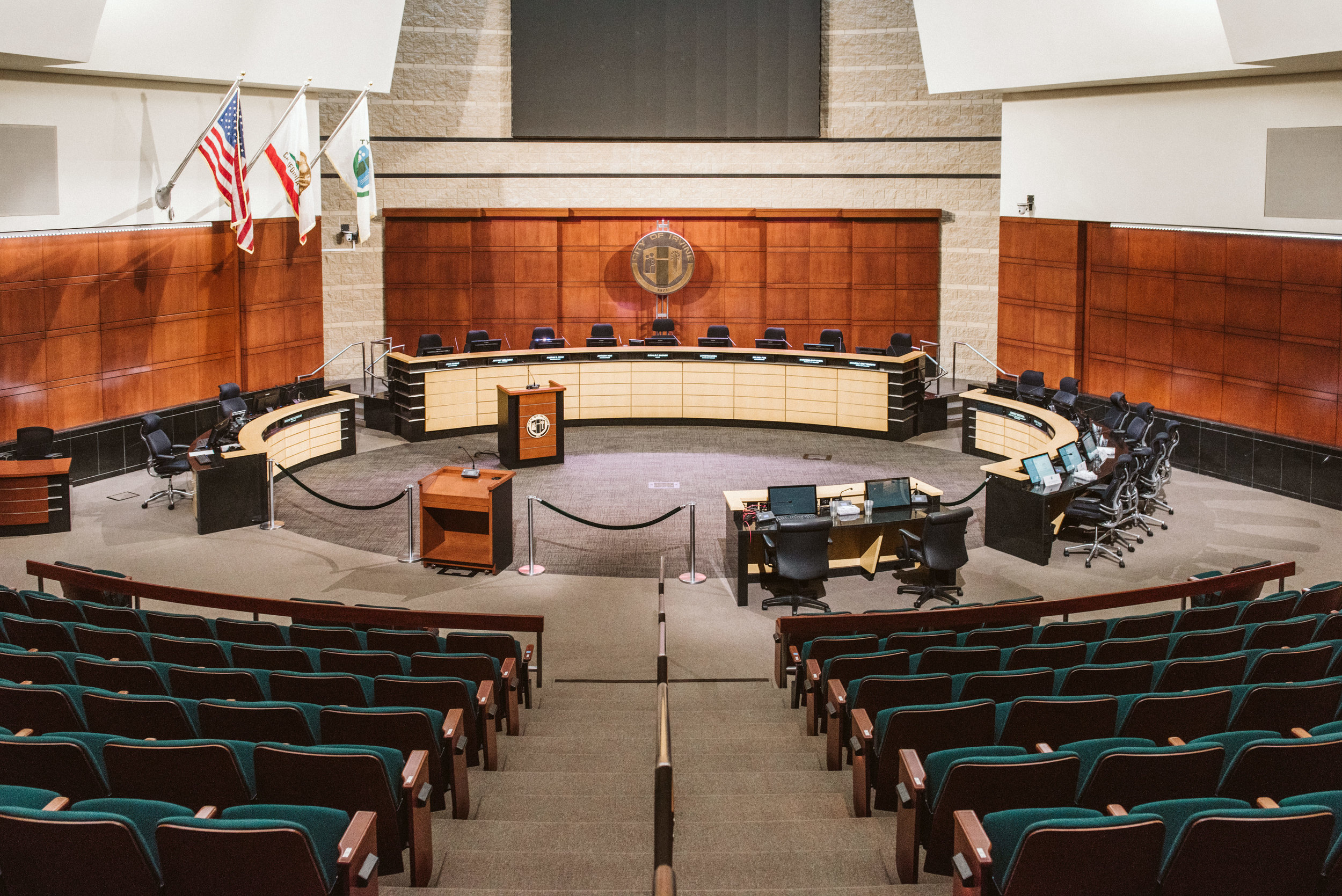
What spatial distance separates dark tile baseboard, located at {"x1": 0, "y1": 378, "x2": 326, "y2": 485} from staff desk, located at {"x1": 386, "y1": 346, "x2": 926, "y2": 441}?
1743mm

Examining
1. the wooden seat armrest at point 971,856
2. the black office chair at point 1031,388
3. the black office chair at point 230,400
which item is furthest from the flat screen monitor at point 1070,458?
the black office chair at point 230,400

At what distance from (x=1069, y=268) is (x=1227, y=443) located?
4404mm

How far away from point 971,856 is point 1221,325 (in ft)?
47.4

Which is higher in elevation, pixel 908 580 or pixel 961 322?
pixel 961 322

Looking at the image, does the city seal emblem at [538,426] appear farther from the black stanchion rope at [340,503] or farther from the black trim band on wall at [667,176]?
the black trim band on wall at [667,176]

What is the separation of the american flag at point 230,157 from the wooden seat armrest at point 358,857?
1316 cm

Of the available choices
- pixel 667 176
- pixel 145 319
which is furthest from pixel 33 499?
pixel 667 176

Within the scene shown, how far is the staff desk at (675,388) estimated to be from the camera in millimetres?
17828

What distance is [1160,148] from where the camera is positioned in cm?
1644

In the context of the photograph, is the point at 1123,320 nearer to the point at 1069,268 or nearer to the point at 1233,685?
the point at 1069,268

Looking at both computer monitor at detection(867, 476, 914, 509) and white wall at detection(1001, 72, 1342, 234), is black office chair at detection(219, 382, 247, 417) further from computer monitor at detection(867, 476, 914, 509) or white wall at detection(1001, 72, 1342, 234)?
white wall at detection(1001, 72, 1342, 234)

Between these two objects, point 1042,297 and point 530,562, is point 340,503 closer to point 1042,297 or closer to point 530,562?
point 530,562

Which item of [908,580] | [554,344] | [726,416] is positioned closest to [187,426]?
[554,344]

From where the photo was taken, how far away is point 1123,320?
59.0ft
